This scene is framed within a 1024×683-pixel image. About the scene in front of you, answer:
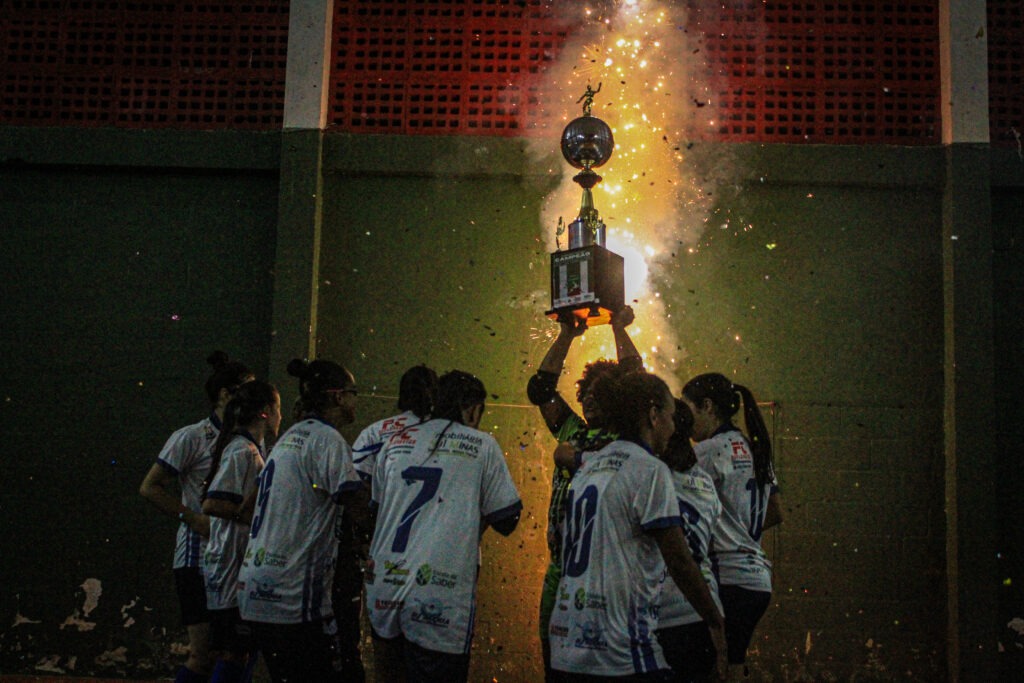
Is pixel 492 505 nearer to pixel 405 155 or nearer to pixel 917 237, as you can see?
pixel 405 155

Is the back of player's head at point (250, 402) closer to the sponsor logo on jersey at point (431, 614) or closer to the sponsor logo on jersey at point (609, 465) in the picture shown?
the sponsor logo on jersey at point (431, 614)

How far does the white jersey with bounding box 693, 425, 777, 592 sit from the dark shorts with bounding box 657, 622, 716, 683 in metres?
0.66

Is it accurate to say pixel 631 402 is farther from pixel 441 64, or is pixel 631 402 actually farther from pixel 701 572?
pixel 441 64

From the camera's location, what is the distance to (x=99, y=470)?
732 cm

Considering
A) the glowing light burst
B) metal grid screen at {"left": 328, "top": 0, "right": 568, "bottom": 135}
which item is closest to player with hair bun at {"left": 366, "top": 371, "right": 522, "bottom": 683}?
the glowing light burst

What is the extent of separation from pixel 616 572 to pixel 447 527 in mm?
938

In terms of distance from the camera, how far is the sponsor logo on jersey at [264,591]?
432cm

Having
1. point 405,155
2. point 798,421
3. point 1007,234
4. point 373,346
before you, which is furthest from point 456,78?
point 1007,234

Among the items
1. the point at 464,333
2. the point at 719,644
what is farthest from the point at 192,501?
the point at 719,644

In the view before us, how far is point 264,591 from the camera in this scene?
171 inches

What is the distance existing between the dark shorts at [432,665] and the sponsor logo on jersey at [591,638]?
0.79m

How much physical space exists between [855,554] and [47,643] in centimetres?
593

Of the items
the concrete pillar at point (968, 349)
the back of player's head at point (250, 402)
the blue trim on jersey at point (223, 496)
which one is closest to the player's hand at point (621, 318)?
the back of player's head at point (250, 402)

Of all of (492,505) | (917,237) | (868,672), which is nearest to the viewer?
(492,505)
